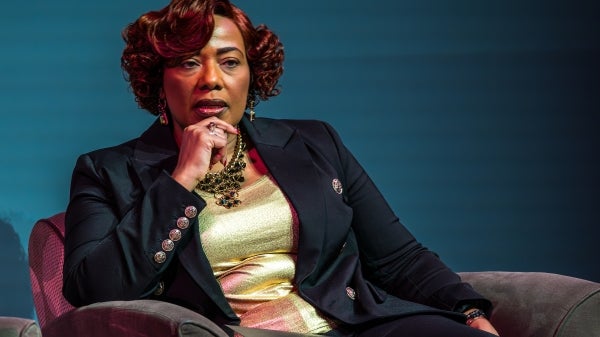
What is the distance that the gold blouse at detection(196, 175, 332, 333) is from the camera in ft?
7.20

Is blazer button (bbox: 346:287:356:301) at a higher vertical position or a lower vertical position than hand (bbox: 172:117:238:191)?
lower

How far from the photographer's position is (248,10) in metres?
3.06

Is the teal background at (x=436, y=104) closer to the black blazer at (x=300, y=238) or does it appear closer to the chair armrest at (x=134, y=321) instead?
the black blazer at (x=300, y=238)

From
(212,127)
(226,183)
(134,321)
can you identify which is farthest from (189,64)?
(134,321)

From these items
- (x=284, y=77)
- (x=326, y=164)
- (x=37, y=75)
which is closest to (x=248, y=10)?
(x=284, y=77)

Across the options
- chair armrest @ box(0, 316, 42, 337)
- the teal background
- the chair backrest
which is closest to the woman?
the chair backrest

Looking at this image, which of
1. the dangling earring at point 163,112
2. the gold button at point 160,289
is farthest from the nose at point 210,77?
the gold button at point 160,289

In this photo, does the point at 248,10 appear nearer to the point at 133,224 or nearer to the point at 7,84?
the point at 7,84

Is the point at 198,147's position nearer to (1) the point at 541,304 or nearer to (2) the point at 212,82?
(2) the point at 212,82

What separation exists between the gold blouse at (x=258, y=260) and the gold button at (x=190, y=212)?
70 mm

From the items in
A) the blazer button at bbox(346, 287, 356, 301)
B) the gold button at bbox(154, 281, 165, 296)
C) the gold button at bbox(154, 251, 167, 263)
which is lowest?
the blazer button at bbox(346, 287, 356, 301)

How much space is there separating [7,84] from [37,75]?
8 centimetres

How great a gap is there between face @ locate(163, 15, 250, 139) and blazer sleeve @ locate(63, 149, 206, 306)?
0.16m

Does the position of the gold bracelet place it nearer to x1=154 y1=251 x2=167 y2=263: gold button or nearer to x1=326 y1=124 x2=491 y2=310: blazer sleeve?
x1=326 y1=124 x2=491 y2=310: blazer sleeve
